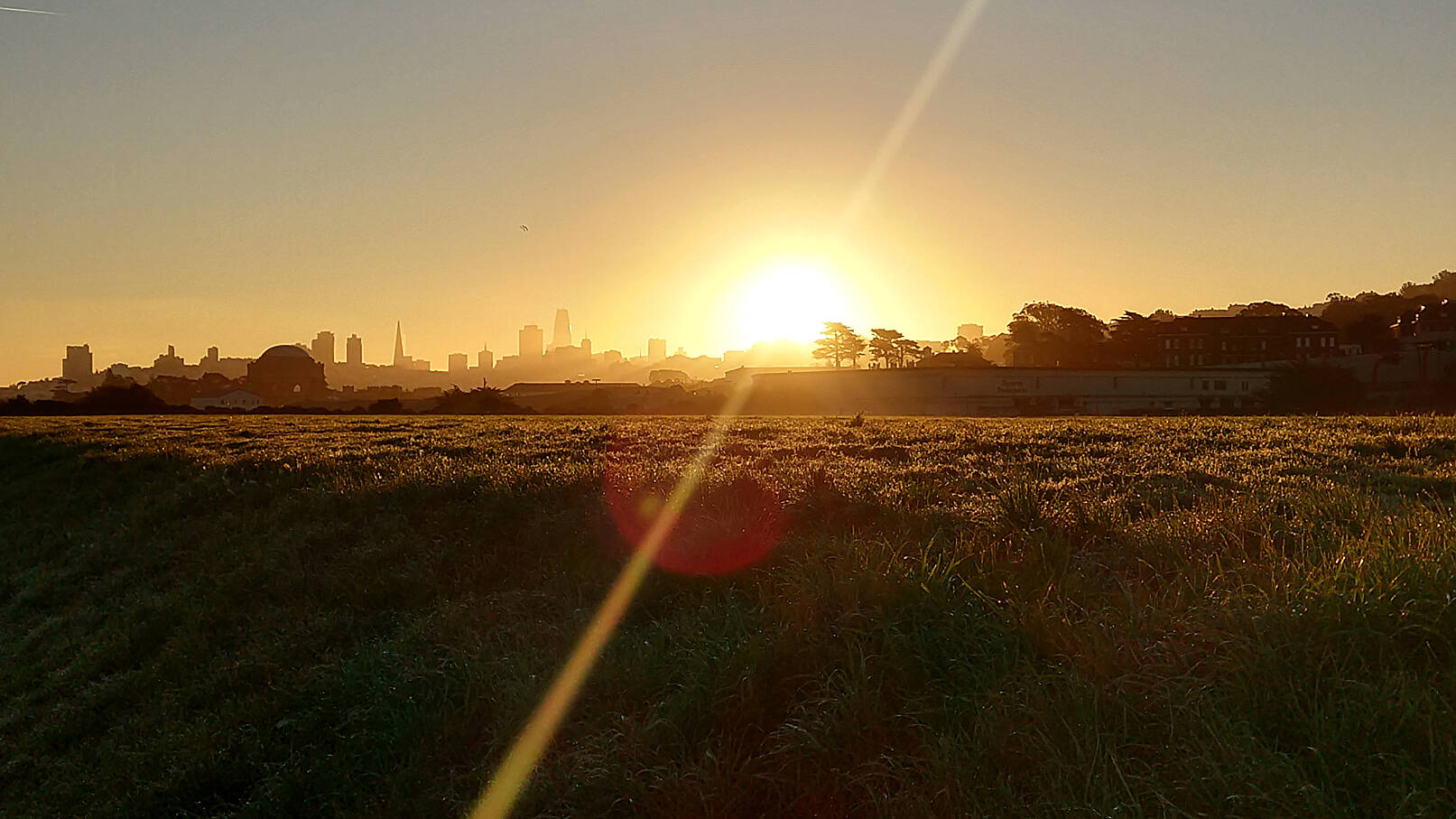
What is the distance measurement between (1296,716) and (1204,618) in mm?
844

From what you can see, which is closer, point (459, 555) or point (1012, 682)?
point (1012, 682)

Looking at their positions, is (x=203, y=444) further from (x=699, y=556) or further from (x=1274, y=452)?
(x=1274, y=452)

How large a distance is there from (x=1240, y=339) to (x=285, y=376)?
149830mm

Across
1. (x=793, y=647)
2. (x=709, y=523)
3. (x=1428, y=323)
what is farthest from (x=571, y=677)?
(x=1428, y=323)

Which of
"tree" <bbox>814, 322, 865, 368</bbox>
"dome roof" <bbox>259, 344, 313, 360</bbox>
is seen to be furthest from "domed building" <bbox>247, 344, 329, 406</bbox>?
"tree" <bbox>814, 322, 865, 368</bbox>

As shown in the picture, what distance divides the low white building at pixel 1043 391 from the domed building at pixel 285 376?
94412 millimetres

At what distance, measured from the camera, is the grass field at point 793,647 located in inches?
170

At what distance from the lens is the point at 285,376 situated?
152000 millimetres

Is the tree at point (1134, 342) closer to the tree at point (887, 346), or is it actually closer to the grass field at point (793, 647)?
the tree at point (887, 346)

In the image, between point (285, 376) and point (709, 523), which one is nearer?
point (709, 523)

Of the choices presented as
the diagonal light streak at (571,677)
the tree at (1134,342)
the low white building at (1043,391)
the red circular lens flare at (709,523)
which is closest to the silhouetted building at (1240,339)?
the tree at (1134,342)

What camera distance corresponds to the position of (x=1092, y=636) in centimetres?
504

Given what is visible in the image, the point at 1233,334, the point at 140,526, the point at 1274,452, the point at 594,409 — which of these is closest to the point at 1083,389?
the point at 1233,334

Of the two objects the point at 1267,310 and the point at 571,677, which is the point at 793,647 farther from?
the point at 1267,310
